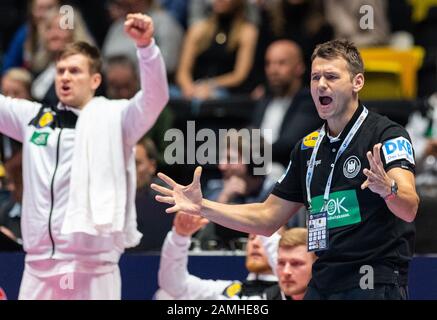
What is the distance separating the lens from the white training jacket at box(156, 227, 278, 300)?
726 cm

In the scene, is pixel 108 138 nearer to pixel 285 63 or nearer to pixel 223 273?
pixel 223 273

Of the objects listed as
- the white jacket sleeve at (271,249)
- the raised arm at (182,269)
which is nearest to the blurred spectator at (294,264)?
the white jacket sleeve at (271,249)

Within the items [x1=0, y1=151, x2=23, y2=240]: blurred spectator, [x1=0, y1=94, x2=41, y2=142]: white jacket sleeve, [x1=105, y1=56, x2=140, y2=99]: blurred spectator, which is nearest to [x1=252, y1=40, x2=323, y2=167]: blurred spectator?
[x1=105, y1=56, x2=140, y2=99]: blurred spectator

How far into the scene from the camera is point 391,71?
10.4 m

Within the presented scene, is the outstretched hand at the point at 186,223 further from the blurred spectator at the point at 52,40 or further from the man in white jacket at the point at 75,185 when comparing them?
the blurred spectator at the point at 52,40

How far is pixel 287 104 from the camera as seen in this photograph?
31.8 ft

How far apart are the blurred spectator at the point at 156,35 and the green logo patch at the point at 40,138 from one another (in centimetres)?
406

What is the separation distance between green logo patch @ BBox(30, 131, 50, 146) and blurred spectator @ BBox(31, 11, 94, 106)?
101 inches

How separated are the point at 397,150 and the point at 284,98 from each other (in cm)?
444

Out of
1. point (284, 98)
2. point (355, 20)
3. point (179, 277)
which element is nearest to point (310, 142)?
point (179, 277)

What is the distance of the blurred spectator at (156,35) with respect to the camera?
1109cm

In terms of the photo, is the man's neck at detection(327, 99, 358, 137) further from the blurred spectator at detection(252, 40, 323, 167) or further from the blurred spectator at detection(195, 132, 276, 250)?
the blurred spectator at detection(252, 40, 323, 167)

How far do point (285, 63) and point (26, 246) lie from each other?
3570 millimetres
